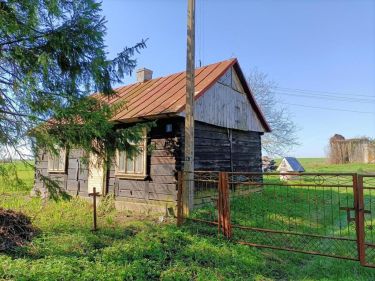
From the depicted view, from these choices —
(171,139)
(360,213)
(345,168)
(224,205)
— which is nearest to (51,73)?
(171,139)

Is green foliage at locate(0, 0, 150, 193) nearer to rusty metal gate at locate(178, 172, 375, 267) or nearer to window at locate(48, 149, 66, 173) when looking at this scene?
rusty metal gate at locate(178, 172, 375, 267)

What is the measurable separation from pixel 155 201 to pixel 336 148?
25394mm

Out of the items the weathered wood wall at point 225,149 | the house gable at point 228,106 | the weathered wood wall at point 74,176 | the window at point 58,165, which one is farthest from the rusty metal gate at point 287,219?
the window at point 58,165

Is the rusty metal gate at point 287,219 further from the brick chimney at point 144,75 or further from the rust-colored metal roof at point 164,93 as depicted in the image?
the brick chimney at point 144,75

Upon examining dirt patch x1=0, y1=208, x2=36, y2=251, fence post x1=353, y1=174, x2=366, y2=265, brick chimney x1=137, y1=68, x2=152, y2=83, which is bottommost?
dirt patch x1=0, y1=208, x2=36, y2=251

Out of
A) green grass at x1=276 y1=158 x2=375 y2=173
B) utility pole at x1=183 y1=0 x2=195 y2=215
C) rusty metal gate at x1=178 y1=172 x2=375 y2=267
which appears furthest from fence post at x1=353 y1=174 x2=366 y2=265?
green grass at x1=276 y1=158 x2=375 y2=173

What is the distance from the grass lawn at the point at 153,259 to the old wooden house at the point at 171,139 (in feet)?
5.77

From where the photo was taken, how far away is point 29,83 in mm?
5625

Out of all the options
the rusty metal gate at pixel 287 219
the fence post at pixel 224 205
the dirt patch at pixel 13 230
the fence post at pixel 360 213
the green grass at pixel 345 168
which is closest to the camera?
the fence post at pixel 360 213

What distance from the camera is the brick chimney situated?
13.6m

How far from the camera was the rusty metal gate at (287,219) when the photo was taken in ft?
16.3

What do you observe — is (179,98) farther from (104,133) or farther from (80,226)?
(80,226)

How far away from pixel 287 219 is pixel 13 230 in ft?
23.7

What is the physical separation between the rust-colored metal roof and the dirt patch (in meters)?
3.49
